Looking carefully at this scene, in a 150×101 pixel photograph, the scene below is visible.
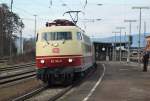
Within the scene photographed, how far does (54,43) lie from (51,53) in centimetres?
64

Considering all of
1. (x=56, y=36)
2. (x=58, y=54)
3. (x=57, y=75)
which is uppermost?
(x=56, y=36)

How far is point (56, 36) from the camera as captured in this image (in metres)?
26.1

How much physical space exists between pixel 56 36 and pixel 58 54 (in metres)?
1.24

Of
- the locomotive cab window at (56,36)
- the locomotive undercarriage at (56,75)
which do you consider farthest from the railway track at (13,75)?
the locomotive cab window at (56,36)

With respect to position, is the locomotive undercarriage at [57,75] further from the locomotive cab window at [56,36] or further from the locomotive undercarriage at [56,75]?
the locomotive cab window at [56,36]

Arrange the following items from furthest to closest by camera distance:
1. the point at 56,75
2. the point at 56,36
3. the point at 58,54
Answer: the point at 56,36, the point at 58,54, the point at 56,75

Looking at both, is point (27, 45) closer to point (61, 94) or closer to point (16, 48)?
point (16, 48)

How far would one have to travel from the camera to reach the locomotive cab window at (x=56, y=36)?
26031 mm

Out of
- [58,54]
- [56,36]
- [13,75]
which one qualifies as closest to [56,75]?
[58,54]

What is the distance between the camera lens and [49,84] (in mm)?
26141

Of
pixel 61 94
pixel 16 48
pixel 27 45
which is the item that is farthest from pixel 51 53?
pixel 27 45

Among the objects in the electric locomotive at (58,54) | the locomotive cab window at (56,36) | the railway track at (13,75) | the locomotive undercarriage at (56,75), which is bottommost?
the railway track at (13,75)

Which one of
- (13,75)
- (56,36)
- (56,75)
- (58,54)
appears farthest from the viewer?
(13,75)

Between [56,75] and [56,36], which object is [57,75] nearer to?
[56,75]
